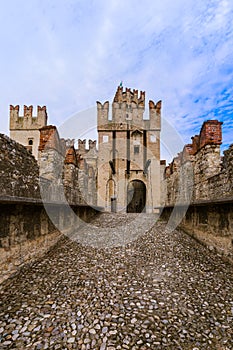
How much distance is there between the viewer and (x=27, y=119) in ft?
80.5

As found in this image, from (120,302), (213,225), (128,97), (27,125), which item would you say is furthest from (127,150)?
(120,302)

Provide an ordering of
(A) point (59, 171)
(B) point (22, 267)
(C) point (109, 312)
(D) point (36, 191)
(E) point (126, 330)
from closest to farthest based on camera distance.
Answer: (E) point (126, 330)
(C) point (109, 312)
(B) point (22, 267)
(D) point (36, 191)
(A) point (59, 171)

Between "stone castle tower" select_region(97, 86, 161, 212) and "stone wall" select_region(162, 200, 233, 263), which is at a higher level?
"stone castle tower" select_region(97, 86, 161, 212)

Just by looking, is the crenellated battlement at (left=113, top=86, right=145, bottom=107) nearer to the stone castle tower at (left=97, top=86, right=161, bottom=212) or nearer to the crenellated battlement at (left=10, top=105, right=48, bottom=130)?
the stone castle tower at (left=97, top=86, right=161, bottom=212)

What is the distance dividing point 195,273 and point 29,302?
8.97 ft

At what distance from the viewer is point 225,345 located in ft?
7.46

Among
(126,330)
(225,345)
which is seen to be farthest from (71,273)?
(225,345)

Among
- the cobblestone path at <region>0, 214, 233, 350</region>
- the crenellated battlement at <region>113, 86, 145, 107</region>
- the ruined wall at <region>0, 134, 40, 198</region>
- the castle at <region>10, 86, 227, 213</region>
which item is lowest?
the cobblestone path at <region>0, 214, 233, 350</region>

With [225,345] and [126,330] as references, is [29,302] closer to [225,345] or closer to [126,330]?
[126,330]

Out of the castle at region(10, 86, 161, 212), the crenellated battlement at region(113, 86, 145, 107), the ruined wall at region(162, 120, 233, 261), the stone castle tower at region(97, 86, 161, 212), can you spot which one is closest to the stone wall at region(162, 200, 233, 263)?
the ruined wall at region(162, 120, 233, 261)

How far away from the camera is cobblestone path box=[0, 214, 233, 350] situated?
7.76ft

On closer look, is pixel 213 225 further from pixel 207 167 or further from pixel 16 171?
pixel 16 171

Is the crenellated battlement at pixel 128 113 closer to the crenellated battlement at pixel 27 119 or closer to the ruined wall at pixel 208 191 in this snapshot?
the crenellated battlement at pixel 27 119

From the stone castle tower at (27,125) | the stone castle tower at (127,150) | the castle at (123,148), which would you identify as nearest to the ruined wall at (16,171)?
the castle at (123,148)
